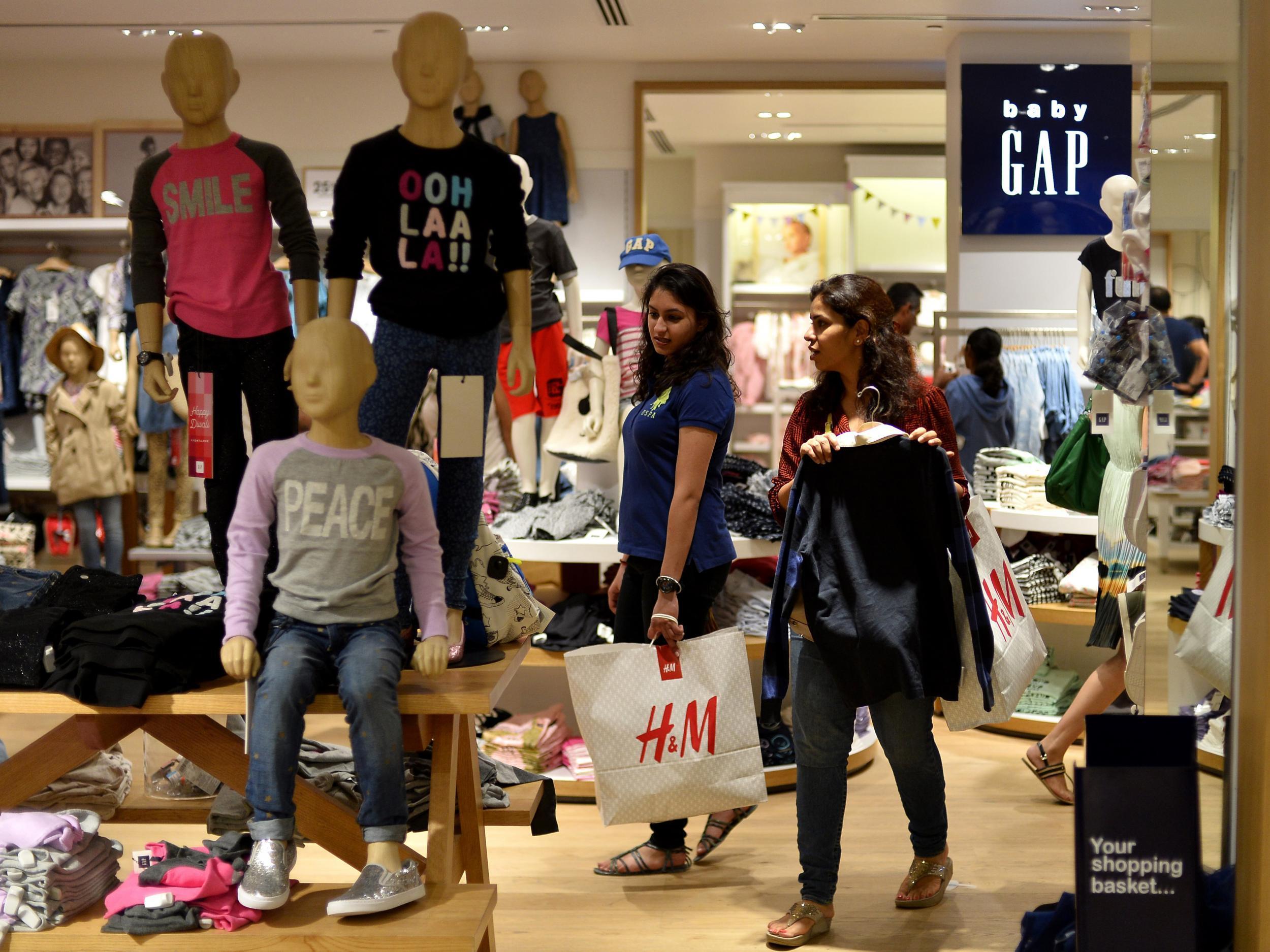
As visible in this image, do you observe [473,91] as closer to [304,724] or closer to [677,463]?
[677,463]

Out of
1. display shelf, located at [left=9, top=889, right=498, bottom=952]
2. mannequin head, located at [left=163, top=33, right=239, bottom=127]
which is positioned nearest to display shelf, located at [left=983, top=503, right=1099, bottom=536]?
display shelf, located at [left=9, top=889, right=498, bottom=952]

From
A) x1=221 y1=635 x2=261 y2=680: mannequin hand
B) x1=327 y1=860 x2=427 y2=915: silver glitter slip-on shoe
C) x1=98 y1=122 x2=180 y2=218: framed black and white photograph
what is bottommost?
x1=327 y1=860 x2=427 y2=915: silver glitter slip-on shoe

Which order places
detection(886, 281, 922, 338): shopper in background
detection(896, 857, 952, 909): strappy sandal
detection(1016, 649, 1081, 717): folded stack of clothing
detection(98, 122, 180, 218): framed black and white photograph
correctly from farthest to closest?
detection(98, 122, 180, 218): framed black and white photograph, detection(886, 281, 922, 338): shopper in background, detection(1016, 649, 1081, 717): folded stack of clothing, detection(896, 857, 952, 909): strappy sandal

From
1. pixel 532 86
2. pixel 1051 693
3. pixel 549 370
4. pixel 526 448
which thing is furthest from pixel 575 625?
pixel 532 86

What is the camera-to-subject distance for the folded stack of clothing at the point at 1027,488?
4934 millimetres

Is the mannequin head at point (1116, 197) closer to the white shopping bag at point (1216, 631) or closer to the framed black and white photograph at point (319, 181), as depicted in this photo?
the white shopping bag at point (1216, 631)

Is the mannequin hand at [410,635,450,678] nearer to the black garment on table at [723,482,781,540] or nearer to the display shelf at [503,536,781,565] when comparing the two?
the display shelf at [503,536,781,565]

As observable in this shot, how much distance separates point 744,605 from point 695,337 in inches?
62.6

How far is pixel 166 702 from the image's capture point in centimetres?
226

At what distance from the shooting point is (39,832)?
237cm

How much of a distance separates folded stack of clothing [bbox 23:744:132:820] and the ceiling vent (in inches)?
164

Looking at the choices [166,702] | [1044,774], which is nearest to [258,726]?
[166,702]

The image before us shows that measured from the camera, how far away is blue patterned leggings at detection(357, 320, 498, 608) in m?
2.35

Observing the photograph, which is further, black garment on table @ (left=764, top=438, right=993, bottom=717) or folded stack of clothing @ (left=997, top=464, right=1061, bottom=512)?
folded stack of clothing @ (left=997, top=464, right=1061, bottom=512)
